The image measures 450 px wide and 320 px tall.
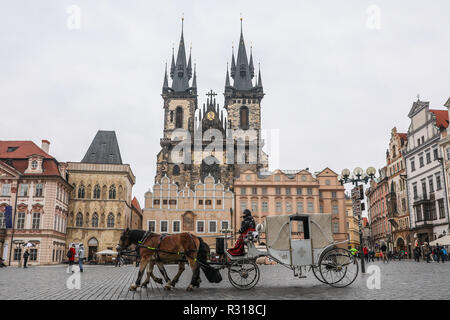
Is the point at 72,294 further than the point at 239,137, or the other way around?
the point at 239,137

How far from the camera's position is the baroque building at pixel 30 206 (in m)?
42.7

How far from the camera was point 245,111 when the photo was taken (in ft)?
262

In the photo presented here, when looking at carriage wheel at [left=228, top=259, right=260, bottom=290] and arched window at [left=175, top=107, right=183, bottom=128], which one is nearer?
carriage wheel at [left=228, top=259, right=260, bottom=290]

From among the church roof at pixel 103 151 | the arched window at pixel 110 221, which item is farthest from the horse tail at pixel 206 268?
the church roof at pixel 103 151

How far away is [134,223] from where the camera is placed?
66.9m

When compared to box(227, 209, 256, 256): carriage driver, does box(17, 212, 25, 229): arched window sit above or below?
above

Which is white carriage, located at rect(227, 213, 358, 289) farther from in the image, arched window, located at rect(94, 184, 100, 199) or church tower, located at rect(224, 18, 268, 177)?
church tower, located at rect(224, 18, 268, 177)

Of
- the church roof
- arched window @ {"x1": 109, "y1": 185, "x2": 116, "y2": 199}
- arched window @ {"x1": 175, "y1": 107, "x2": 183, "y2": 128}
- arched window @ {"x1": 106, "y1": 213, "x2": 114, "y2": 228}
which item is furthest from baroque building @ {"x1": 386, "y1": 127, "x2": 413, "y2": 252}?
arched window @ {"x1": 175, "y1": 107, "x2": 183, "y2": 128}

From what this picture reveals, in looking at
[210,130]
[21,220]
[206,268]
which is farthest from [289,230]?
[210,130]

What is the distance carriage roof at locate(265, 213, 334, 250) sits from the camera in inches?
496

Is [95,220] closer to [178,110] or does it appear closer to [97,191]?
[97,191]
